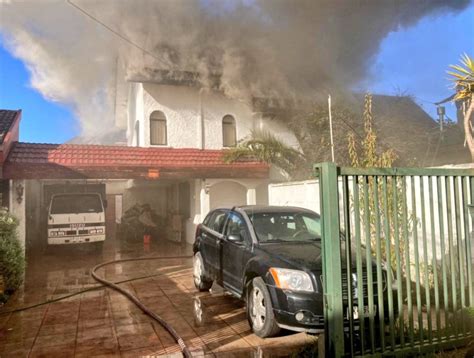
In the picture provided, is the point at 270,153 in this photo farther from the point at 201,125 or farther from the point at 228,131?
the point at 201,125

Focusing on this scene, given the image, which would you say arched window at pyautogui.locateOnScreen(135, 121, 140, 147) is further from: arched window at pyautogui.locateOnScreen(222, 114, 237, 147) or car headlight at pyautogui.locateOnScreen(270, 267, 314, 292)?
car headlight at pyautogui.locateOnScreen(270, 267, 314, 292)

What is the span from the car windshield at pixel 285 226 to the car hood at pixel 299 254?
0.19 m

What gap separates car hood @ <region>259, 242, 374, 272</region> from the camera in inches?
151

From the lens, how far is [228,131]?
43.6 feet

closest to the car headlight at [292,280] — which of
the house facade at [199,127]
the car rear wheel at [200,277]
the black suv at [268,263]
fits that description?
the black suv at [268,263]

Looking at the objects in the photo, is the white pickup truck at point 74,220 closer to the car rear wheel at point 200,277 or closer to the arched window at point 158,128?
the arched window at point 158,128

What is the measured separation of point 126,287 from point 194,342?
310 centimetres

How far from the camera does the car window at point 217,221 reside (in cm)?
577

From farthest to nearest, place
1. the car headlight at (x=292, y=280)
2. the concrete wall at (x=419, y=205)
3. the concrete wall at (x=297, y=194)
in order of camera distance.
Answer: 1. the concrete wall at (x=297, y=194)
2. the car headlight at (x=292, y=280)
3. the concrete wall at (x=419, y=205)

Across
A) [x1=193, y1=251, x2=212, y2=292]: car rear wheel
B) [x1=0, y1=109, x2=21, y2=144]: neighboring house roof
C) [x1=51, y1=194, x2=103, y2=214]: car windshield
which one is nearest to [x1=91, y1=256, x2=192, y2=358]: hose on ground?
[x1=193, y1=251, x2=212, y2=292]: car rear wheel

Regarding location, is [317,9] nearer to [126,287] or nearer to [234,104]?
[234,104]

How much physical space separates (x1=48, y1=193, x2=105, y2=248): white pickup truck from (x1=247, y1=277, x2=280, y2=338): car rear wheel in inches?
337

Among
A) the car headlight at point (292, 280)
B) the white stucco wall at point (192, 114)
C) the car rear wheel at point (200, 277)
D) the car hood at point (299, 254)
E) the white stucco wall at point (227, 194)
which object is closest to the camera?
the car headlight at point (292, 280)

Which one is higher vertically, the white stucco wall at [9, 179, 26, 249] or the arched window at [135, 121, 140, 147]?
the arched window at [135, 121, 140, 147]
